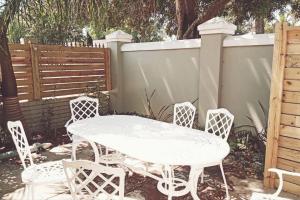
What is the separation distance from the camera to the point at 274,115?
3.21 m

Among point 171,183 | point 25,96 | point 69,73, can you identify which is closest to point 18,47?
point 25,96

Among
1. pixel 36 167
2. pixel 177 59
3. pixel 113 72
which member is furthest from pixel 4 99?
pixel 177 59

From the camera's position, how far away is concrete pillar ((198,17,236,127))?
185 inches

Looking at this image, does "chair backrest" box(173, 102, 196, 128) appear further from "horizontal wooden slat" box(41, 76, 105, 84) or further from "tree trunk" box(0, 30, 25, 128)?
"horizontal wooden slat" box(41, 76, 105, 84)

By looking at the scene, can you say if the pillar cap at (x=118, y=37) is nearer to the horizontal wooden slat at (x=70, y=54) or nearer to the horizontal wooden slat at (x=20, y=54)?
the horizontal wooden slat at (x=70, y=54)

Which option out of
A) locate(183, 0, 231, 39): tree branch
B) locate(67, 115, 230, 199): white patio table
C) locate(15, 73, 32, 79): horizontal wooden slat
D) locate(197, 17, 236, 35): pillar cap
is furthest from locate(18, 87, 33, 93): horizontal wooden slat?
locate(183, 0, 231, 39): tree branch

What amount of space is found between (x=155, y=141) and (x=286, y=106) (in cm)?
155

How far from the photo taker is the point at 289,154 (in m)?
3.16

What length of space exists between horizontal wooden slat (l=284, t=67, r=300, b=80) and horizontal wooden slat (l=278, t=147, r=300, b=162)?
80 cm

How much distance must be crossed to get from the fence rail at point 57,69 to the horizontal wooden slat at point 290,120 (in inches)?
163

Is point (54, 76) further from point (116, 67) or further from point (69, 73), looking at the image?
point (116, 67)

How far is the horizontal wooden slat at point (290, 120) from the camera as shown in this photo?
3.06m

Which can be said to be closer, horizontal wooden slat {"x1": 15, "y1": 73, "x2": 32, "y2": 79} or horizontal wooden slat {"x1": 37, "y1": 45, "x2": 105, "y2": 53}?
horizontal wooden slat {"x1": 15, "y1": 73, "x2": 32, "y2": 79}

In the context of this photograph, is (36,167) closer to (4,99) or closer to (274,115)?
(4,99)
